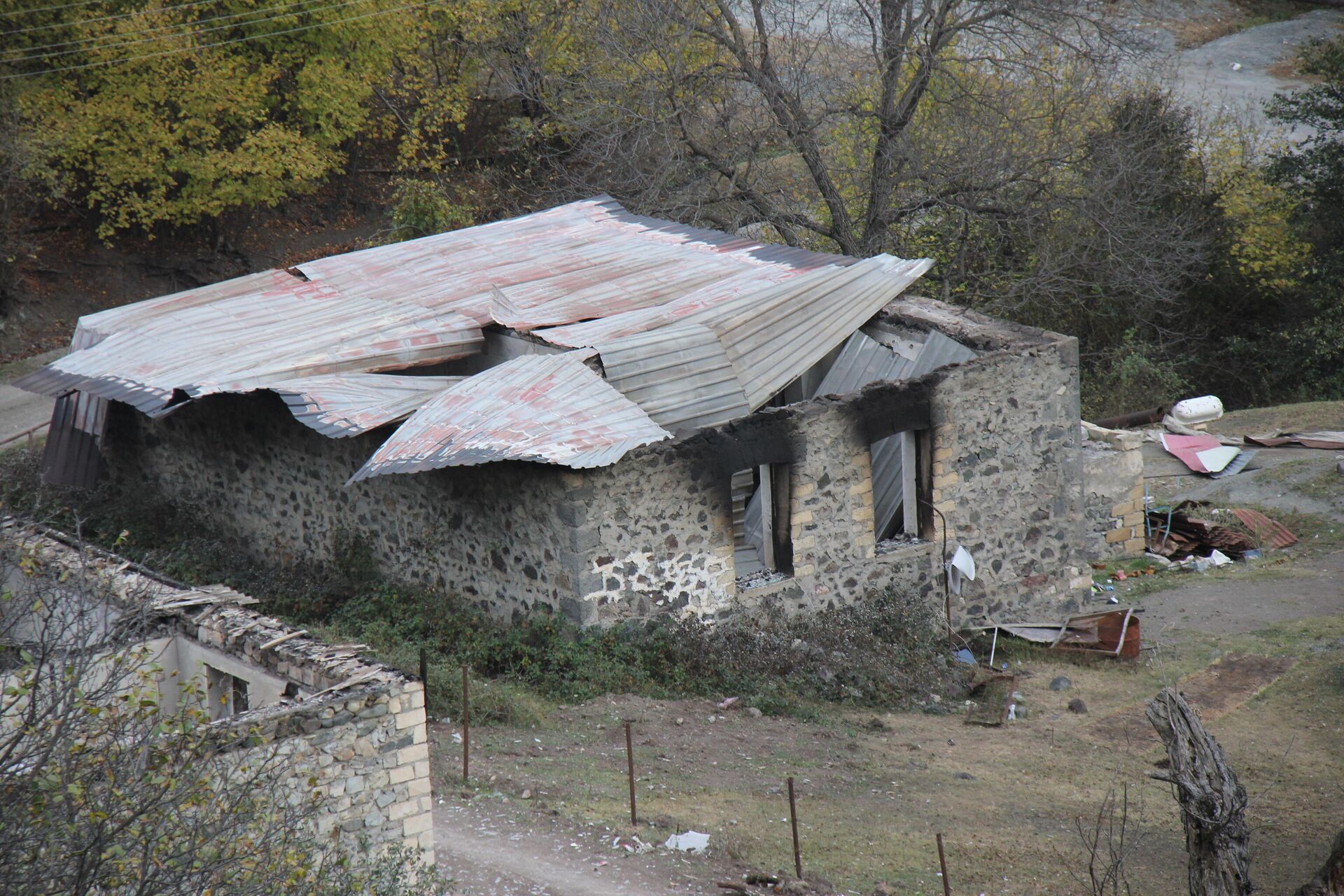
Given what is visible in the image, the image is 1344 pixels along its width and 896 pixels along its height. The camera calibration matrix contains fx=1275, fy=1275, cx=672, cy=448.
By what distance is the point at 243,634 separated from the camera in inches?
325

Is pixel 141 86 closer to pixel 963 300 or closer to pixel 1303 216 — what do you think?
pixel 963 300

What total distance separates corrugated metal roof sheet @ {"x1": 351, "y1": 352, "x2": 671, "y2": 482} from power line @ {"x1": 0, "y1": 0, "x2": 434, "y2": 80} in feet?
51.1

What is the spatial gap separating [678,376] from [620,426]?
136 centimetres

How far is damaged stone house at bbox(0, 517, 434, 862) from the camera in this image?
273 inches

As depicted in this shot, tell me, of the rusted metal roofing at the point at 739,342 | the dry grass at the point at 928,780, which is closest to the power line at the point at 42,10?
the rusted metal roofing at the point at 739,342

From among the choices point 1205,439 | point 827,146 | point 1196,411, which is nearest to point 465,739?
point 1205,439

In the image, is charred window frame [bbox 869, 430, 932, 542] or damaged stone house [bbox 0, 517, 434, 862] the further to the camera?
charred window frame [bbox 869, 430, 932, 542]

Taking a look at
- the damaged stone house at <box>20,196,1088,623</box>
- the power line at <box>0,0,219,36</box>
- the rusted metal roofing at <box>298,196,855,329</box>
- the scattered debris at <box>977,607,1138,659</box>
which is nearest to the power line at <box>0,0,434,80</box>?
the power line at <box>0,0,219,36</box>

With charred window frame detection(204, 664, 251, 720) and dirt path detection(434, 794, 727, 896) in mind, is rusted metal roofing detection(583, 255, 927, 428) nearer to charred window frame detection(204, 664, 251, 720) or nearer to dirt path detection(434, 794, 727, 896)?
dirt path detection(434, 794, 727, 896)

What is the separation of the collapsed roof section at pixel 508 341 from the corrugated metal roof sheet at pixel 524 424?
2cm

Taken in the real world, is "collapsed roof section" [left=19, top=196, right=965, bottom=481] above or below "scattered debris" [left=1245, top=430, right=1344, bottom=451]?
above

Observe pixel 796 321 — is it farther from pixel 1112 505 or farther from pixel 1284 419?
pixel 1284 419

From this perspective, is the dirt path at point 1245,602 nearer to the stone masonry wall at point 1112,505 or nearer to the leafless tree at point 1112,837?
the stone masonry wall at point 1112,505

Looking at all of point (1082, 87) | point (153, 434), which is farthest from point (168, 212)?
point (1082, 87)
